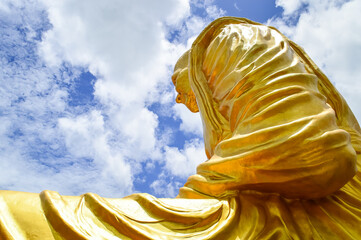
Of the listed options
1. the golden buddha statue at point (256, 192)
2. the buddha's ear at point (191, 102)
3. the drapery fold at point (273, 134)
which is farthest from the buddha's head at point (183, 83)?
the golden buddha statue at point (256, 192)

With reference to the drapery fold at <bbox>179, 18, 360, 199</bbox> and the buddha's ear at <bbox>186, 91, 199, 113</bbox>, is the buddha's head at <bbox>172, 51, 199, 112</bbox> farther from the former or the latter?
the drapery fold at <bbox>179, 18, 360, 199</bbox>

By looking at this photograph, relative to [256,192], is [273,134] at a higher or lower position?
higher

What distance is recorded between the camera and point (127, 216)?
112cm

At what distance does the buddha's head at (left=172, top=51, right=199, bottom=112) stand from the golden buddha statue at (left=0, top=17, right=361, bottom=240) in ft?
3.16

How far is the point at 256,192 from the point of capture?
54.8 inches

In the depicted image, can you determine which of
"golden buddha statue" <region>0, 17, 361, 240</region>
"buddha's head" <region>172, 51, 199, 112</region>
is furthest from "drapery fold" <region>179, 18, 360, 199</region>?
"buddha's head" <region>172, 51, 199, 112</region>

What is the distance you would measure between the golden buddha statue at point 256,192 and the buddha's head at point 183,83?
963mm

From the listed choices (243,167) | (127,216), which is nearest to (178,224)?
(127,216)

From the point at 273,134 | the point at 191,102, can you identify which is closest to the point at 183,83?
the point at 191,102

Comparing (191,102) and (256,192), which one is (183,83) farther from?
(256,192)

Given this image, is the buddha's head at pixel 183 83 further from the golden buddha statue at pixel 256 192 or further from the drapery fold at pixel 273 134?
the golden buddha statue at pixel 256 192

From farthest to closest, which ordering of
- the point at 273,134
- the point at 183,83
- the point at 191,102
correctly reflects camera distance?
the point at 191,102 → the point at 183,83 → the point at 273,134

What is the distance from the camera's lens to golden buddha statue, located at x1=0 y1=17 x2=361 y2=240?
1046mm

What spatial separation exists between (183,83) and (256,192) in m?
1.41
